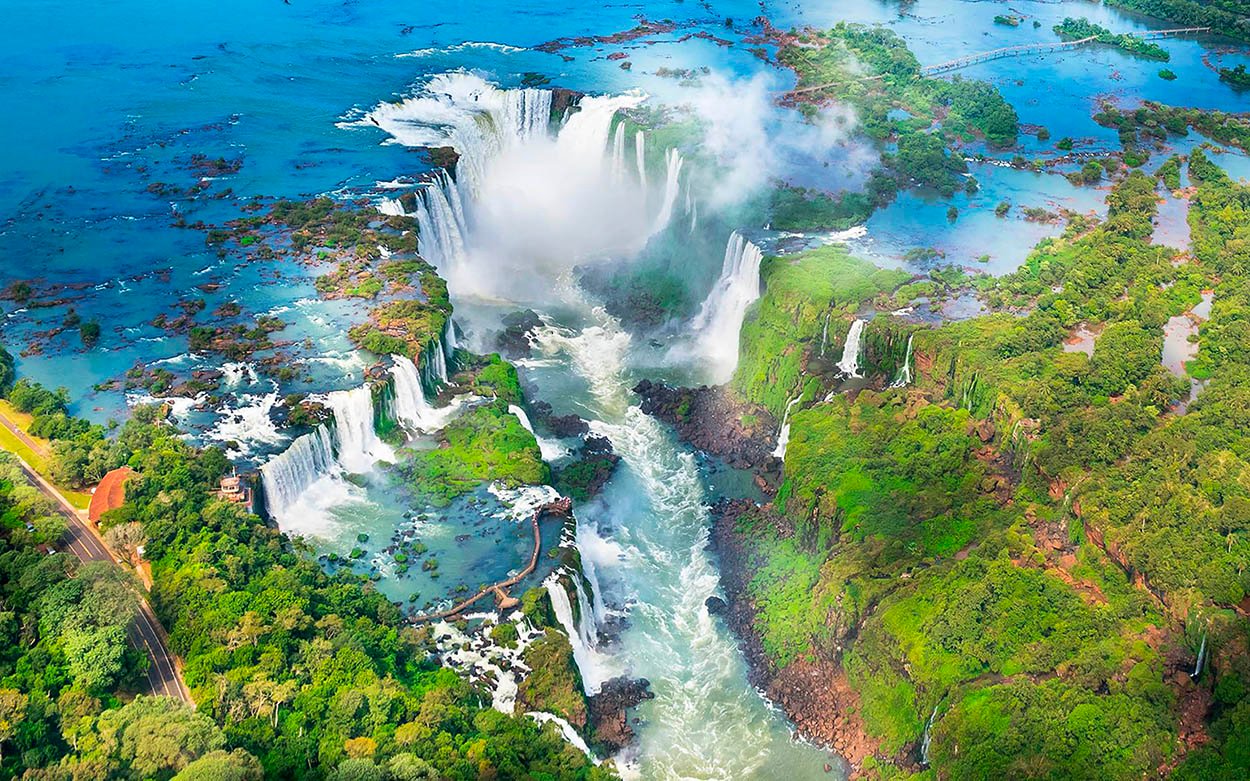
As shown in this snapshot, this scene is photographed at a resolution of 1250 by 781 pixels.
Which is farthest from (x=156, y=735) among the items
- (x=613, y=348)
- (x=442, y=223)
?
(x=442, y=223)

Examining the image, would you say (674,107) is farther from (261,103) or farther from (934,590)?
(934,590)

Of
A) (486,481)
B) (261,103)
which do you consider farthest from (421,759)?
(261,103)

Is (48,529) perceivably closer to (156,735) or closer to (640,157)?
(156,735)

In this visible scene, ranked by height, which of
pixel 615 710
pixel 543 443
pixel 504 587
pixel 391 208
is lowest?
pixel 615 710

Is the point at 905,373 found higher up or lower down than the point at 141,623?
lower down

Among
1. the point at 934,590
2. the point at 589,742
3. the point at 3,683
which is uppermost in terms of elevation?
the point at 3,683

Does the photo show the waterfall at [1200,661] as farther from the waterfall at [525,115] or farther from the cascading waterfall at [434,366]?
the waterfall at [525,115]
